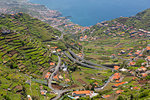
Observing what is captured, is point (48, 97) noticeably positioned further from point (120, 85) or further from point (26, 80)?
point (120, 85)

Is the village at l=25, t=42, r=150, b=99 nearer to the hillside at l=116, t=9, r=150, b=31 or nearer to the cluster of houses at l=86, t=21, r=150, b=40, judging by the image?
the cluster of houses at l=86, t=21, r=150, b=40

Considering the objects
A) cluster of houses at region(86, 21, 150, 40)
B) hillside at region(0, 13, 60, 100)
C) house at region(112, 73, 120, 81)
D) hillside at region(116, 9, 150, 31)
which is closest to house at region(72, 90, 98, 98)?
hillside at region(0, 13, 60, 100)

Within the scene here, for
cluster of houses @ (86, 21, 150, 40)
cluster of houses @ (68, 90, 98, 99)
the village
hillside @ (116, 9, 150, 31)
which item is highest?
hillside @ (116, 9, 150, 31)

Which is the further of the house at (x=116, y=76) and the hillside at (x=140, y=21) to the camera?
the hillside at (x=140, y=21)

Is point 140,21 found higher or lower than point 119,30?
higher

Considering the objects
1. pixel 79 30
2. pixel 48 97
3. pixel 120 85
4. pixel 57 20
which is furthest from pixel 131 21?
pixel 48 97

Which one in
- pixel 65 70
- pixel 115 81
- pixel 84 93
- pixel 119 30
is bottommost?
pixel 84 93

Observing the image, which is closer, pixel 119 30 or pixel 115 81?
pixel 115 81

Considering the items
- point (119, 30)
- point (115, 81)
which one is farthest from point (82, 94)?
point (119, 30)

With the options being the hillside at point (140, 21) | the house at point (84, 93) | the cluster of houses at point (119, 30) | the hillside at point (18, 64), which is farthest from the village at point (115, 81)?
the hillside at point (140, 21)

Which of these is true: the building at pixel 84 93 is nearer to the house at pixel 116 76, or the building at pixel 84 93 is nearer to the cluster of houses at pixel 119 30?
the house at pixel 116 76

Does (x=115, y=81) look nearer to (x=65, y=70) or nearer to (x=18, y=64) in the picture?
(x=65, y=70)
